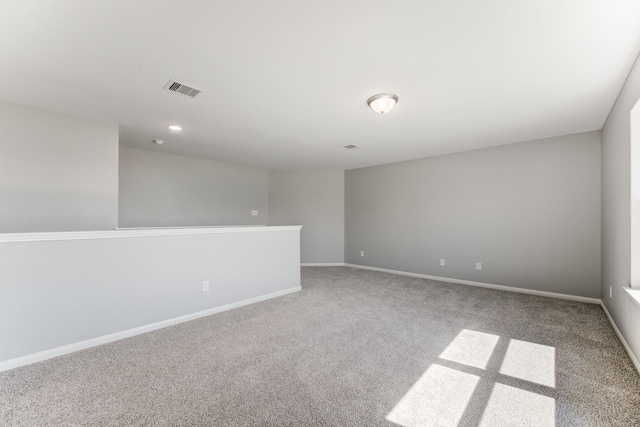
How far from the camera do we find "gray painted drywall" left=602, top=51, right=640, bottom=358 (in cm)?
220

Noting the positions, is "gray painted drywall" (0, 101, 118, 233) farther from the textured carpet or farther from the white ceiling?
the textured carpet

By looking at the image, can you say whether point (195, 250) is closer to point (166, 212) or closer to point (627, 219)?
point (166, 212)

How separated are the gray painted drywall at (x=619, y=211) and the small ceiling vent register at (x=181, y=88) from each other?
11.6 ft

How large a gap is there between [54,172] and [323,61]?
3099 millimetres

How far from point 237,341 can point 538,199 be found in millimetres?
4426

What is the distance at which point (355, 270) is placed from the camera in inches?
236

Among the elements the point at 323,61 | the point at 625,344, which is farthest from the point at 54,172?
the point at 625,344

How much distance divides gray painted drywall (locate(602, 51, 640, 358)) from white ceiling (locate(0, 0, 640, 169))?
0.18m

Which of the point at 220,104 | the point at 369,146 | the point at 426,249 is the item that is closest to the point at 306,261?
the point at 426,249

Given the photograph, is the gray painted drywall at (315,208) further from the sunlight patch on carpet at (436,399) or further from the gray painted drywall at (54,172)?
the sunlight patch on carpet at (436,399)

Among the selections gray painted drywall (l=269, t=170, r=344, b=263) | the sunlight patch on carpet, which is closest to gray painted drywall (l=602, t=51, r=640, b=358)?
the sunlight patch on carpet

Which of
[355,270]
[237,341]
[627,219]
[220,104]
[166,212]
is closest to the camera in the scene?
[627,219]

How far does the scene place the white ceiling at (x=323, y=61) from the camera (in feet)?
5.22

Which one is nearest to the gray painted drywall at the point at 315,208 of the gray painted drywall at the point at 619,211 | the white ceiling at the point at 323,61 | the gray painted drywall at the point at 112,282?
the gray painted drywall at the point at 112,282
